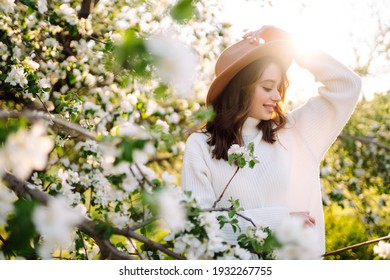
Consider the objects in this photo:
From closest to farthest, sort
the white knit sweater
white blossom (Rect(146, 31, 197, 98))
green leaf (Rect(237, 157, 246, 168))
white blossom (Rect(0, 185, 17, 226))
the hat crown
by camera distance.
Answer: white blossom (Rect(146, 31, 197, 98))
white blossom (Rect(0, 185, 17, 226))
green leaf (Rect(237, 157, 246, 168))
the white knit sweater
the hat crown

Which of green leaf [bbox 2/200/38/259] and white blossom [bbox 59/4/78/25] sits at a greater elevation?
green leaf [bbox 2/200/38/259]

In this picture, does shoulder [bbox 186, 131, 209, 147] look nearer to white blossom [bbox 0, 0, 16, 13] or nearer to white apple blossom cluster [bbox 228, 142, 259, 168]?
white apple blossom cluster [bbox 228, 142, 259, 168]

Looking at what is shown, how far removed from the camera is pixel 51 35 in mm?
2891

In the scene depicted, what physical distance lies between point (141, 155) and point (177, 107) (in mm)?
2645

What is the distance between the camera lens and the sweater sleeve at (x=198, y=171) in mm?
1920

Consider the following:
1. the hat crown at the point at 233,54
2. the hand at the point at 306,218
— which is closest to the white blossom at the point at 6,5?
the hat crown at the point at 233,54

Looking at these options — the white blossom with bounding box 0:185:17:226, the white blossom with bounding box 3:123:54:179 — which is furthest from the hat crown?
the white blossom with bounding box 3:123:54:179

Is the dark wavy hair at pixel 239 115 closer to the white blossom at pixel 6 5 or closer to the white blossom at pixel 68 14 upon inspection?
the white blossom at pixel 68 14

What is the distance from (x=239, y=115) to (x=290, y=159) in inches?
11.5

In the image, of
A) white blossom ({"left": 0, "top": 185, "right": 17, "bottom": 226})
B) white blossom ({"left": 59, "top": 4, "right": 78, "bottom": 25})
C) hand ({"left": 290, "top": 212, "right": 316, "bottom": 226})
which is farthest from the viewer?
white blossom ({"left": 59, "top": 4, "right": 78, "bottom": 25})

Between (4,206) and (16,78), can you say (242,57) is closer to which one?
(16,78)

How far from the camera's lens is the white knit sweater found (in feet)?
6.55

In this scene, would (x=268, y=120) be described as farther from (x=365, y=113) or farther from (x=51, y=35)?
(x=365, y=113)
